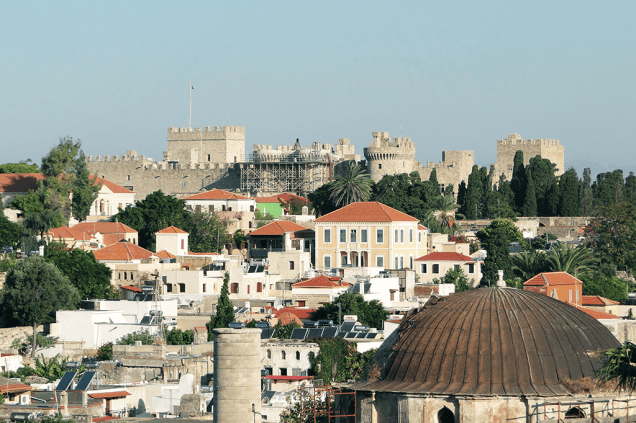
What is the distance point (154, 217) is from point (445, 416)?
146 feet

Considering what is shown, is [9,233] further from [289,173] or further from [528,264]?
[289,173]

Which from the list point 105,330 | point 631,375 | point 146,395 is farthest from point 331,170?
point 631,375

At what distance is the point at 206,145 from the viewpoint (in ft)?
287

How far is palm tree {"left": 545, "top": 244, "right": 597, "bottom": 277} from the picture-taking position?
2306 inches

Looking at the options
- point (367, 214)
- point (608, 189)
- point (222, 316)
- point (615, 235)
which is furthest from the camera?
point (608, 189)

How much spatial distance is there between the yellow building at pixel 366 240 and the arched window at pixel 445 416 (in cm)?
3817

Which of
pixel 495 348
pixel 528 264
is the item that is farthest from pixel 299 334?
pixel 528 264

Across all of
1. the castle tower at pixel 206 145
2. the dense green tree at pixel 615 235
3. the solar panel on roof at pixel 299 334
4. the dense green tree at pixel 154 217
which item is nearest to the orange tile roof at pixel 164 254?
the dense green tree at pixel 154 217

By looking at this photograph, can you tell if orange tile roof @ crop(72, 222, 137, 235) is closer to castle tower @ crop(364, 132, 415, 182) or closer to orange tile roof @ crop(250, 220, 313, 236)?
orange tile roof @ crop(250, 220, 313, 236)

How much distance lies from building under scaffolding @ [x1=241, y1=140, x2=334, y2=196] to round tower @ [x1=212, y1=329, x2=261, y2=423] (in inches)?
2103

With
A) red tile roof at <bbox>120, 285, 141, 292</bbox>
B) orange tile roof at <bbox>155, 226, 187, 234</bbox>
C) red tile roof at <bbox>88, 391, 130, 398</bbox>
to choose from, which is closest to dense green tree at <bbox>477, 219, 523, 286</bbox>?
orange tile roof at <bbox>155, 226, 187, 234</bbox>

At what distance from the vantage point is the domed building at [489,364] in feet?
70.5

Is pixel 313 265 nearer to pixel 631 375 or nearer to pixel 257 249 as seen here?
pixel 257 249

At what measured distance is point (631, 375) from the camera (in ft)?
55.4
